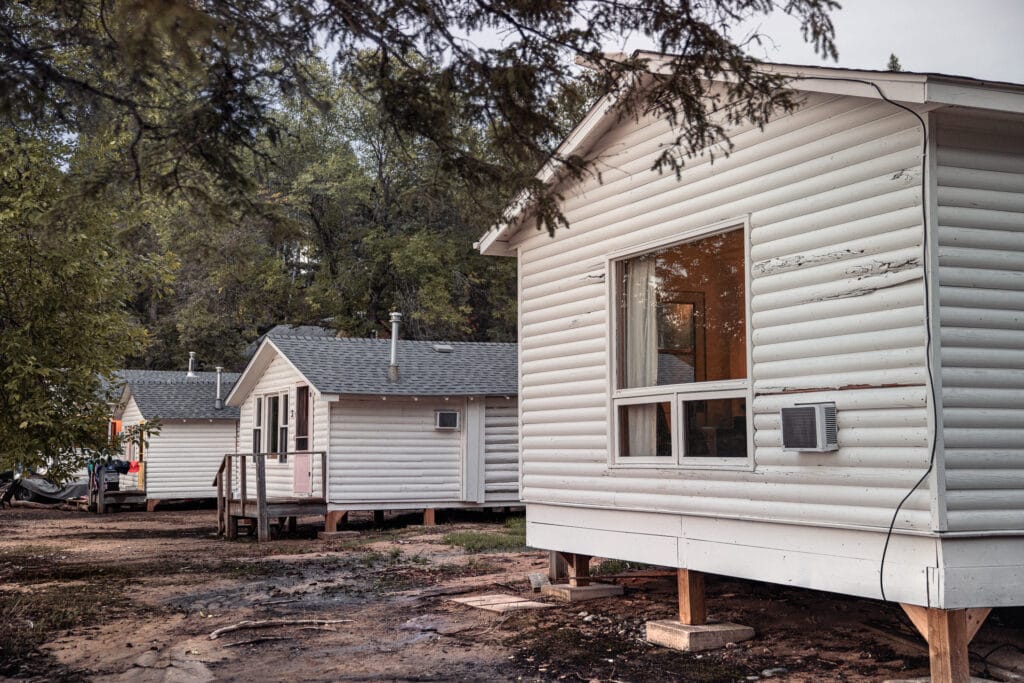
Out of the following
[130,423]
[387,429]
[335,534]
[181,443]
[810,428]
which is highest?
[130,423]

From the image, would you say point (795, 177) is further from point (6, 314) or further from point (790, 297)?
point (6, 314)

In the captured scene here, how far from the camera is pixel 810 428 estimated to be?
6.91 meters

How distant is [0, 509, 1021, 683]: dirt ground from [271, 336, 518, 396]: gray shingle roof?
540 cm

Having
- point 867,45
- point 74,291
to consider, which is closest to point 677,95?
point 74,291

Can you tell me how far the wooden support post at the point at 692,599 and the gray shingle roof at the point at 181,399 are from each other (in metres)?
22.4

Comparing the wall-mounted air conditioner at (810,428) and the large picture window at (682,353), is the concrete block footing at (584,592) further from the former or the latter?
the wall-mounted air conditioner at (810,428)

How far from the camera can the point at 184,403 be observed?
2991 cm

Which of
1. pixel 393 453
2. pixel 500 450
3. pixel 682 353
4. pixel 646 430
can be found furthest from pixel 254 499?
pixel 682 353

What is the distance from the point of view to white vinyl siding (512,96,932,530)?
6.43 m

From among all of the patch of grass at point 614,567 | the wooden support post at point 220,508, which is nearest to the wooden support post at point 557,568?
the patch of grass at point 614,567

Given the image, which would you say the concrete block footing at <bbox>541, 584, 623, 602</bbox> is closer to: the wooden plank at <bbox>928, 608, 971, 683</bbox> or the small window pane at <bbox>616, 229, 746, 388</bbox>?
the small window pane at <bbox>616, 229, 746, 388</bbox>

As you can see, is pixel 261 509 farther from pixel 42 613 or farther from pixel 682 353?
pixel 682 353

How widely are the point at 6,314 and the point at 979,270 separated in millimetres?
10741

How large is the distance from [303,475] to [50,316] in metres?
8.64
